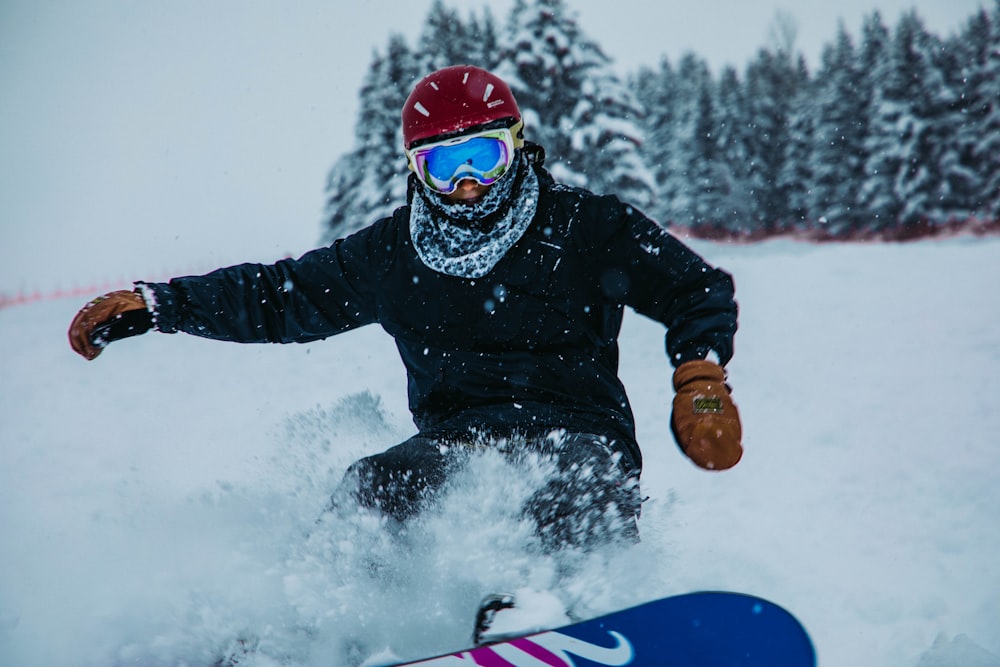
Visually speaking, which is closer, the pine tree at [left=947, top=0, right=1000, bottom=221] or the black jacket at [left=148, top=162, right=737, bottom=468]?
→ the black jacket at [left=148, top=162, right=737, bottom=468]

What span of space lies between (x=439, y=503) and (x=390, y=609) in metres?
0.36

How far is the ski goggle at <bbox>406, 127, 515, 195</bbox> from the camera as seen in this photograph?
8.65ft

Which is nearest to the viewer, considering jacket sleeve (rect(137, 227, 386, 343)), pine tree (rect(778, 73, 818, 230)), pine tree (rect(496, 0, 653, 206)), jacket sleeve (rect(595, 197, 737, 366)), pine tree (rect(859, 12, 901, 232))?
jacket sleeve (rect(595, 197, 737, 366))

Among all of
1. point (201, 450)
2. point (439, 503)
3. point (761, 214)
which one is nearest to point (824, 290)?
point (201, 450)

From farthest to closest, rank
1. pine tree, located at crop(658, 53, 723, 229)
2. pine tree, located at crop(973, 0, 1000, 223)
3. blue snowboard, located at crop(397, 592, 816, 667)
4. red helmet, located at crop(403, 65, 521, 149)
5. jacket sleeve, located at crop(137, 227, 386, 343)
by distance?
pine tree, located at crop(658, 53, 723, 229), pine tree, located at crop(973, 0, 1000, 223), jacket sleeve, located at crop(137, 227, 386, 343), red helmet, located at crop(403, 65, 521, 149), blue snowboard, located at crop(397, 592, 816, 667)

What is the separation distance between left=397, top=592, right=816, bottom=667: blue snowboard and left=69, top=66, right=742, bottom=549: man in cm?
57

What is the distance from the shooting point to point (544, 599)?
79.3 inches

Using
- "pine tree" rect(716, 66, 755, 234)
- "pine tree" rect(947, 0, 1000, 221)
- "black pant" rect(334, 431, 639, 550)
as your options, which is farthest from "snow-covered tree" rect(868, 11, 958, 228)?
"black pant" rect(334, 431, 639, 550)

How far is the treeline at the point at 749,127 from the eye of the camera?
19375 mm

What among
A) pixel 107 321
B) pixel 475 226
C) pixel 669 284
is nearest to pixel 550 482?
pixel 669 284

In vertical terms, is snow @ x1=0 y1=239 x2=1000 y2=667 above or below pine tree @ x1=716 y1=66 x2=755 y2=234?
below

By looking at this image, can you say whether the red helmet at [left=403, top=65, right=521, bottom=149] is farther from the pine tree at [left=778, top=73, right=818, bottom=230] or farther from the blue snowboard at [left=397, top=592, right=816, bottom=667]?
the pine tree at [left=778, top=73, right=818, bottom=230]

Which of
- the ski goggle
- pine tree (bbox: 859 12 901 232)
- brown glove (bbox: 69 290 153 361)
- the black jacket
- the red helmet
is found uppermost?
pine tree (bbox: 859 12 901 232)

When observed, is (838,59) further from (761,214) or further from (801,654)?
(801,654)
